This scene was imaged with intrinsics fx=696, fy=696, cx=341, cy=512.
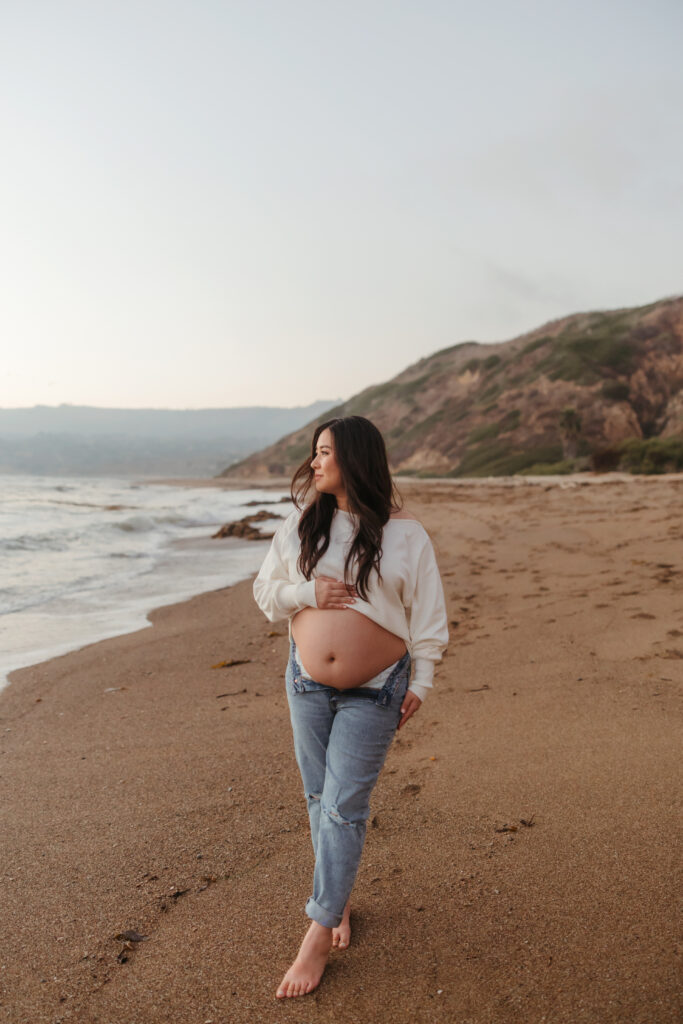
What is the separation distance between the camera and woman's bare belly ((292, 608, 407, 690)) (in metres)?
2.00

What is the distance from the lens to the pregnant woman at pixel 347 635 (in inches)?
77.0

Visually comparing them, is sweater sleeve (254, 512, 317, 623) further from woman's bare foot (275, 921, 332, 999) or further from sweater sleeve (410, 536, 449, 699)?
woman's bare foot (275, 921, 332, 999)

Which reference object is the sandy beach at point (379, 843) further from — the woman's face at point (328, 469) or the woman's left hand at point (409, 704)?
the woman's face at point (328, 469)

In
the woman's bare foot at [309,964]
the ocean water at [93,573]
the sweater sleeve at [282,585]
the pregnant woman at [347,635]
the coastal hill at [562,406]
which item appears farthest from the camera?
the coastal hill at [562,406]

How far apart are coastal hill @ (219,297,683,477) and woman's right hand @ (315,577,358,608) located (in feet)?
70.7

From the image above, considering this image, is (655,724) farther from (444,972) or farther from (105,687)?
(105,687)

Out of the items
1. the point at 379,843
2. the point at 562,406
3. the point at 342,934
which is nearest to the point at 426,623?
the point at 342,934

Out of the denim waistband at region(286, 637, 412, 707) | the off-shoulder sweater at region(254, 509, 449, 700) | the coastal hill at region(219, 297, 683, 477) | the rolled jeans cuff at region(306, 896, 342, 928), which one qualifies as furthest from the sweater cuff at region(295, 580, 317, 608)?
the coastal hill at region(219, 297, 683, 477)

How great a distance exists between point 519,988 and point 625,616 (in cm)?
370

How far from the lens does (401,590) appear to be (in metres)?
2.09

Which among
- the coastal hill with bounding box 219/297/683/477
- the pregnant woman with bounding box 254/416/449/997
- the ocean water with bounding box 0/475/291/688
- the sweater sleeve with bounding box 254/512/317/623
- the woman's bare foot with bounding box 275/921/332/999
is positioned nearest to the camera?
the woman's bare foot with bounding box 275/921/332/999

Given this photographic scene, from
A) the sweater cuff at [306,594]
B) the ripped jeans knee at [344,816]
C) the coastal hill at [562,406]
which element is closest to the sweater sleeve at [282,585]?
the sweater cuff at [306,594]

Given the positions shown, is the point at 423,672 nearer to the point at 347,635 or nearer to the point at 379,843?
the point at 347,635

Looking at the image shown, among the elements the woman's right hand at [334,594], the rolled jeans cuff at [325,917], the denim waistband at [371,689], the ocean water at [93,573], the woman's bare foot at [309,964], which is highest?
the woman's right hand at [334,594]
